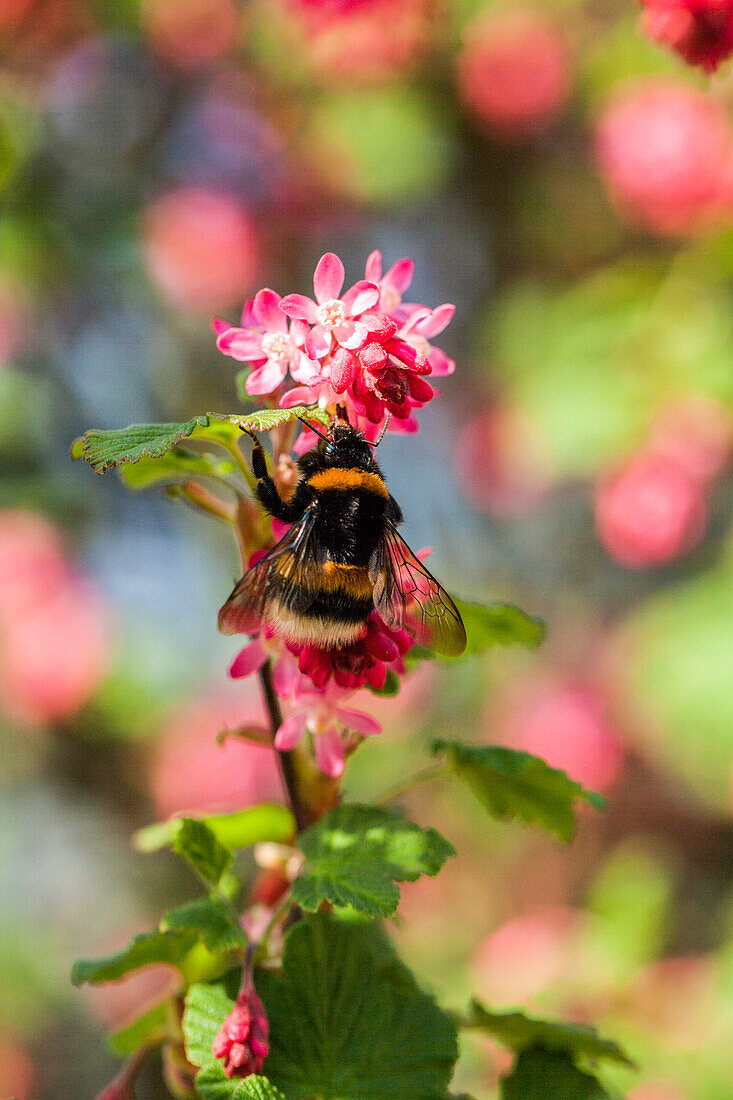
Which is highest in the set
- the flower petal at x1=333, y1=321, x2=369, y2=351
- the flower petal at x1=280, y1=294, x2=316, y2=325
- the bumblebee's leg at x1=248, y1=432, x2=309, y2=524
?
the flower petal at x1=280, y1=294, x2=316, y2=325

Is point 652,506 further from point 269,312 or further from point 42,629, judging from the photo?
point 269,312

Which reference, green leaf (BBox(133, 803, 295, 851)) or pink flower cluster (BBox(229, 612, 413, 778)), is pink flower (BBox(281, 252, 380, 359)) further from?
green leaf (BBox(133, 803, 295, 851))

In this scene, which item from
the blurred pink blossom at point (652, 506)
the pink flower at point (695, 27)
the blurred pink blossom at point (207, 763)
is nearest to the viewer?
the pink flower at point (695, 27)

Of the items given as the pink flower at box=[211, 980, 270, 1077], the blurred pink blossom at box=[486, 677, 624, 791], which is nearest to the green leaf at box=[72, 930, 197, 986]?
the pink flower at box=[211, 980, 270, 1077]

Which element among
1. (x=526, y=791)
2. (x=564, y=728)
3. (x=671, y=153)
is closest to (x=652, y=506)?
(x=564, y=728)

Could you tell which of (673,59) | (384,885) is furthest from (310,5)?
(384,885)

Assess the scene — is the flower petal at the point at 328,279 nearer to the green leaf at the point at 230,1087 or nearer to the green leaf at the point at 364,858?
the green leaf at the point at 364,858

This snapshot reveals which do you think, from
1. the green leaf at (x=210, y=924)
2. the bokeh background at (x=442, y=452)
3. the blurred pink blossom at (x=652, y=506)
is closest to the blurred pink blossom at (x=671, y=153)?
the bokeh background at (x=442, y=452)
